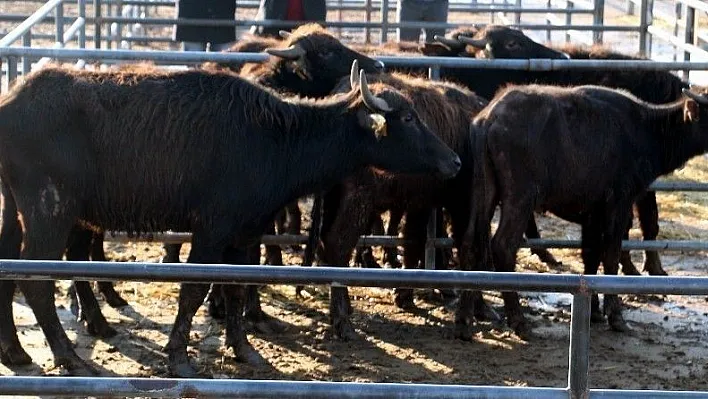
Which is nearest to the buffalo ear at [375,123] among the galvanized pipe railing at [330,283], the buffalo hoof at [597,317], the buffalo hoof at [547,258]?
the buffalo hoof at [597,317]

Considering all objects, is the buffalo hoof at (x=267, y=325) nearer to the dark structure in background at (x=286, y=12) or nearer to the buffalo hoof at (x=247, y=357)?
the buffalo hoof at (x=247, y=357)

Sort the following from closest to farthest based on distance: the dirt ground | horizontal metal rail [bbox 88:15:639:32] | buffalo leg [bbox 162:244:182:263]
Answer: the dirt ground < buffalo leg [bbox 162:244:182:263] < horizontal metal rail [bbox 88:15:639:32]

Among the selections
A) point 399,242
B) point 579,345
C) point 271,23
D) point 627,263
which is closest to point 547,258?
point 627,263

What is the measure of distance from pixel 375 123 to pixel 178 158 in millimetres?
1297

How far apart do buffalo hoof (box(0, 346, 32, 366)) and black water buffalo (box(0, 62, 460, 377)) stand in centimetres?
1

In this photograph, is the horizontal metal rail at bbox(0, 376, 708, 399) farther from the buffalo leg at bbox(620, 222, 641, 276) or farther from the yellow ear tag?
the buffalo leg at bbox(620, 222, 641, 276)

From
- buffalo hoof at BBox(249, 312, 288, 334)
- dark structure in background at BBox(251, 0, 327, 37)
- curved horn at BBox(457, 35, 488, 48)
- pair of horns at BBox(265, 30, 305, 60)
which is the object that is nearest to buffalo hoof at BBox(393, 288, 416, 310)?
buffalo hoof at BBox(249, 312, 288, 334)

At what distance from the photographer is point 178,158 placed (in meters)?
8.06

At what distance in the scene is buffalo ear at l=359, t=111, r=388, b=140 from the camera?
8328 mm

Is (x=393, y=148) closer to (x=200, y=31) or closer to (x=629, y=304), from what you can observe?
(x=629, y=304)

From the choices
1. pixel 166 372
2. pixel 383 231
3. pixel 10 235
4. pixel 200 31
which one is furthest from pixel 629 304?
pixel 200 31

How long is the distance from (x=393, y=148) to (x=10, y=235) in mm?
2545

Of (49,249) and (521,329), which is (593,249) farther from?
(49,249)

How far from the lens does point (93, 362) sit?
825 cm
